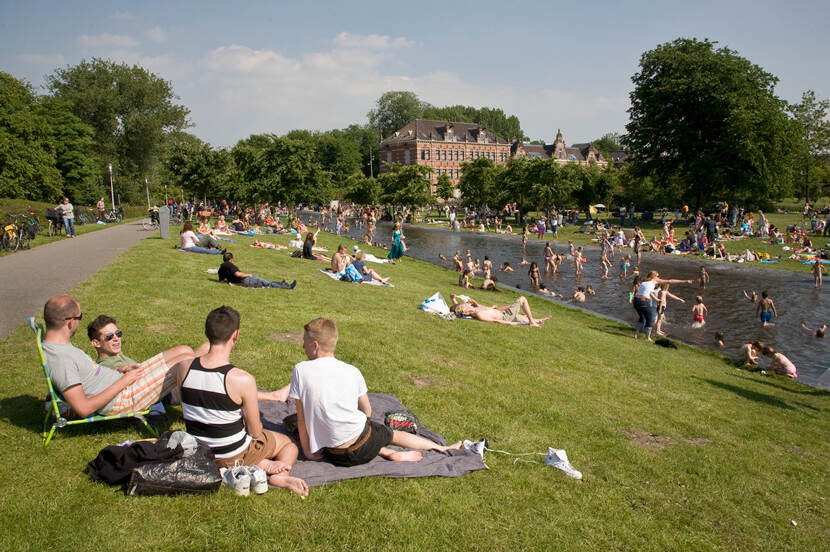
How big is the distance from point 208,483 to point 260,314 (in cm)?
620

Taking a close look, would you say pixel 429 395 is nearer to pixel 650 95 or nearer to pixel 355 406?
pixel 355 406

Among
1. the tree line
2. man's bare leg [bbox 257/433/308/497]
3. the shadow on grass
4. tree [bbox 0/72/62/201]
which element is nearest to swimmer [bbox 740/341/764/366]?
the shadow on grass

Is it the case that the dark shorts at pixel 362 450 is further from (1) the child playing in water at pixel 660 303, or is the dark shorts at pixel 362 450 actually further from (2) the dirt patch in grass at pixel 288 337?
(1) the child playing in water at pixel 660 303

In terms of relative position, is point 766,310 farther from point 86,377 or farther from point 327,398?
point 86,377

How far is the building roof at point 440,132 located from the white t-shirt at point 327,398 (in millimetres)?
93370

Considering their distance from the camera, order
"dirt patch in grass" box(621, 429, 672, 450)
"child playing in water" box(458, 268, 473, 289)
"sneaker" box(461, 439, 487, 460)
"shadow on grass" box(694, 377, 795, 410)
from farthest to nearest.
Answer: "child playing in water" box(458, 268, 473, 289), "shadow on grass" box(694, 377, 795, 410), "dirt patch in grass" box(621, 429, 672, 450), "sneaker" box(461, 439, 487, 460)

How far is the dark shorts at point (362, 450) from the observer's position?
4805 millimetres

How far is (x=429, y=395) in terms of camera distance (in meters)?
7.16

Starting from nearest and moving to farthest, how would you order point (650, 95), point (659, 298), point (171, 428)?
point (171, 428) < point (659, 298) < point (650, 95)

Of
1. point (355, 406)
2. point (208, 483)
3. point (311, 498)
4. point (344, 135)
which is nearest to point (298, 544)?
point (311, 498)

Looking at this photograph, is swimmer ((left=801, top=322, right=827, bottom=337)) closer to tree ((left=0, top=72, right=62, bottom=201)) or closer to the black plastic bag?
the black plastic bag

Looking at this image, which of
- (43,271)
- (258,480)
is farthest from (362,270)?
(258,480)

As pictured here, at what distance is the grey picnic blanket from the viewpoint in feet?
15.4

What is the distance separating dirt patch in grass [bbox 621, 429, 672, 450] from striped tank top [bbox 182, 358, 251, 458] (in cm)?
502
